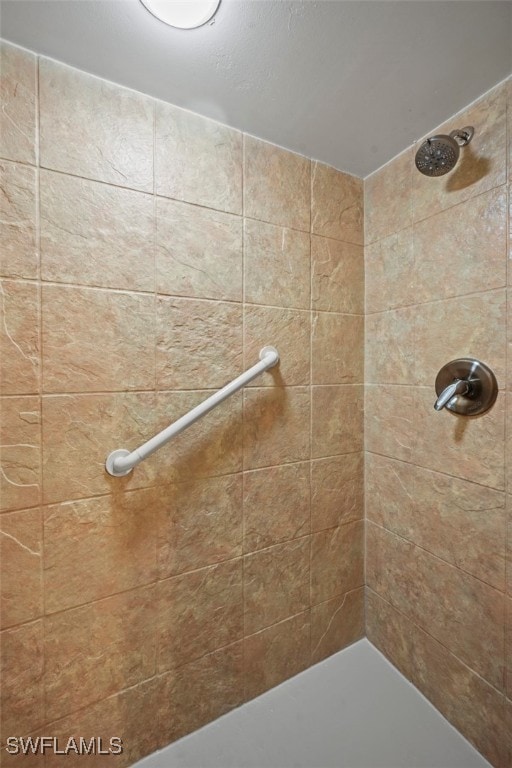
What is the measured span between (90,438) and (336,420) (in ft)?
2.43

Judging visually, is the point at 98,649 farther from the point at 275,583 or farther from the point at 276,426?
the point at 276,426

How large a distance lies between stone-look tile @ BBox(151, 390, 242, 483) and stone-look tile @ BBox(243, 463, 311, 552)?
94mm

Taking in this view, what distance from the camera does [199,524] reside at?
0.86 metres

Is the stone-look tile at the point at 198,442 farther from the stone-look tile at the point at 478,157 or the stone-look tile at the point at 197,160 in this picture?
the stone-look tile at the point at 478,157

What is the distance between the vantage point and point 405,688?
38.5 inches

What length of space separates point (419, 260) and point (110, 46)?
920 mm

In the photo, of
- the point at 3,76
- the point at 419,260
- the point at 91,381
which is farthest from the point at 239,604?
the point at 3,76

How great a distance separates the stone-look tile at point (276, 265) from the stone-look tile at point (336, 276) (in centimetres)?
4

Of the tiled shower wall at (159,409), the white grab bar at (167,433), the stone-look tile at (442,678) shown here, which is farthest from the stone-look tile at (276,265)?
the stone-look tile at (442,678)

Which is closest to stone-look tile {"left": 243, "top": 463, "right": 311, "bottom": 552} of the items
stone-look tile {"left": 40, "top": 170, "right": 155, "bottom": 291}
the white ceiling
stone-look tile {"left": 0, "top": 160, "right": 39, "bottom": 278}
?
stone-look tile {"left": 40, "top": 170, "right": 155, "bottom": 291}

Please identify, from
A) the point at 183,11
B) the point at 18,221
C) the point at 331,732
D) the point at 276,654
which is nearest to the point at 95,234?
the point at 18,221

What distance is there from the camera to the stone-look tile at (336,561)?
104 cm

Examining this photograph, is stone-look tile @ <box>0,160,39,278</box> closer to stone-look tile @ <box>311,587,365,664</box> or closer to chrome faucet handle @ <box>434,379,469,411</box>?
chrome faucet handle @ <box>434,379,469,411</box>

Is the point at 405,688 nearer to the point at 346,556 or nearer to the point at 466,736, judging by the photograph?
the point at 466,736
